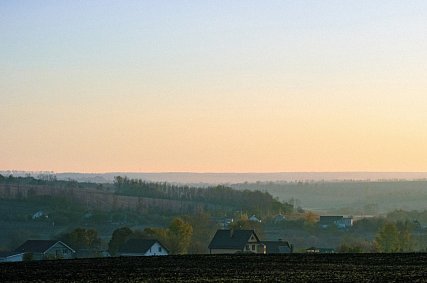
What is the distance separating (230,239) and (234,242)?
0.99 m

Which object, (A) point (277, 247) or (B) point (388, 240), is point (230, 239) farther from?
(B) point (388, 240)

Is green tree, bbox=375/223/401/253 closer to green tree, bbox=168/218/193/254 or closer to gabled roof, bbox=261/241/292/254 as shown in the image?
gabled roof, bbox=261/241/292/254

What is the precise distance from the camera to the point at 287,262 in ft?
216

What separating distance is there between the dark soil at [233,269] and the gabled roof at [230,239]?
5062 centimetres

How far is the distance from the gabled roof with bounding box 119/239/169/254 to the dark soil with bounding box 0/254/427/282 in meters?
38.6

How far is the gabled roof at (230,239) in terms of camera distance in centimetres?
12375

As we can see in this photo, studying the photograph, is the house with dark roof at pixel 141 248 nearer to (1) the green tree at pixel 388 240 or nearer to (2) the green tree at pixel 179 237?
(2) the green tree at pixel 179 237

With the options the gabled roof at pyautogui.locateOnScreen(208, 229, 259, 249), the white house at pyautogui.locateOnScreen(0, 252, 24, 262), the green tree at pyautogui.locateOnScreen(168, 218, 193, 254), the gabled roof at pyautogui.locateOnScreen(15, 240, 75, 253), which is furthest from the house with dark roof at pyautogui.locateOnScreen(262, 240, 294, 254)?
the white house at pyautogui.locateOnScreen(0, 252, 24, 262)

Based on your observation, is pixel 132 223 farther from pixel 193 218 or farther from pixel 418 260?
pixel 418 260

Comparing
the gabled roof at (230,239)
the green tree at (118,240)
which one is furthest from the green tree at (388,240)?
the green tree at (118,240)

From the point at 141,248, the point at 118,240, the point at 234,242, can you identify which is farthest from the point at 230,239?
the point at 141,248

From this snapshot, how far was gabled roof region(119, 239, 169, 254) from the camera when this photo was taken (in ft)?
365

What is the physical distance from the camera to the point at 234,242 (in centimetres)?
12488

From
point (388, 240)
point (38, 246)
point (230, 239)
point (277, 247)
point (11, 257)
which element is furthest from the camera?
A: point (277, 247)
